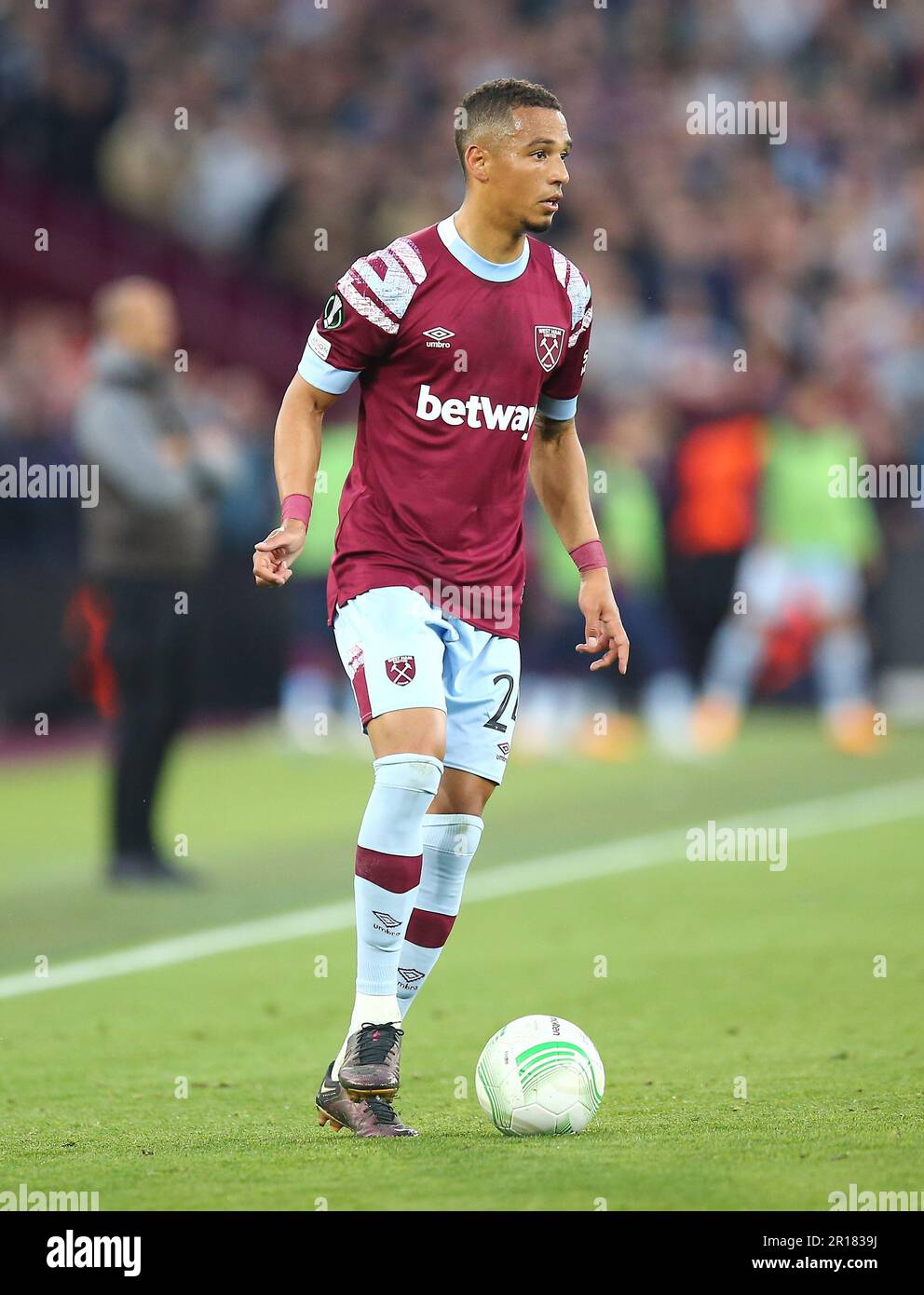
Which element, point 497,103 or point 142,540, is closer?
point 497,103

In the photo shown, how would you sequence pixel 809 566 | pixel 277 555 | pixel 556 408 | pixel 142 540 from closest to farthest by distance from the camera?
pixel 277 555, pixel 556 408, pixel 142 540, pixel 809 566

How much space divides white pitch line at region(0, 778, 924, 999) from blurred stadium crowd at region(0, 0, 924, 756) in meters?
3.59

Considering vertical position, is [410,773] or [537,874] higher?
[537,874]

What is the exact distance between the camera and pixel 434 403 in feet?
17.8

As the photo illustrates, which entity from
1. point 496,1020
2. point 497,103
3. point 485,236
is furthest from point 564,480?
point 496,1020

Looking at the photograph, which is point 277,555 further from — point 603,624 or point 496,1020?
point 496,1020

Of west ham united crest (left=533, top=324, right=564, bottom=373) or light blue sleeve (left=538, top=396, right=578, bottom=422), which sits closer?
west ham united crest (left=533, top=324, right=564, bottom=373)

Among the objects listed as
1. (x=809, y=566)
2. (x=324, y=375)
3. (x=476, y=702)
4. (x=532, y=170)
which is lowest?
(x=476, y=702)

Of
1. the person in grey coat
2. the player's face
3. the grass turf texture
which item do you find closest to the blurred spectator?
the grass turf texture

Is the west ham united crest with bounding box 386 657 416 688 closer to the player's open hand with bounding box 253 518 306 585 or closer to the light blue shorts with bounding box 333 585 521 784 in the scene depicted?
the light blue shorts with bounding box 333 585 521 784

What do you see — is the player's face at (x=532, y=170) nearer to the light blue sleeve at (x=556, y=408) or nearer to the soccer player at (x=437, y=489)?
the soccer player at (x=437, y=489)

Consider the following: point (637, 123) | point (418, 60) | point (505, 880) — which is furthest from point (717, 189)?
point (505, 880)

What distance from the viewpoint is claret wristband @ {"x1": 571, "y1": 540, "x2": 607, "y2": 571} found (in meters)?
5.83

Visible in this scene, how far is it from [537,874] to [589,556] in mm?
4349
